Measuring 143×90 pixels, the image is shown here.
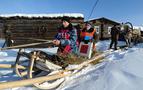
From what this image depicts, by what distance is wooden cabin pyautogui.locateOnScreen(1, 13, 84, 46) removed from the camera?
22.3 m

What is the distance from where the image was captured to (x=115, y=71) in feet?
18.5

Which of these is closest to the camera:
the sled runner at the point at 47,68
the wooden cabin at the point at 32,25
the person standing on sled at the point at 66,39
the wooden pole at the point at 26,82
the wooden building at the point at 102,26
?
the wooden pole at the point at 26,82

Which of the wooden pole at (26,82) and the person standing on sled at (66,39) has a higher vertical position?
the person standing on sled at (66,39)

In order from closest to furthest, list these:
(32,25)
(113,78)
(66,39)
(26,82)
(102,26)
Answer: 1. (26,82)
2. (113,78)
3. (66,39)
4. (32,25)
5. (102,26)

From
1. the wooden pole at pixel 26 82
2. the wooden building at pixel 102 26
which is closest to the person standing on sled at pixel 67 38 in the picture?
the wooden pole at pixel 26 82

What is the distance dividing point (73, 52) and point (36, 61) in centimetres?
142

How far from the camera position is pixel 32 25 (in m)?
22.6

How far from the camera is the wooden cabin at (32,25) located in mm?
22344

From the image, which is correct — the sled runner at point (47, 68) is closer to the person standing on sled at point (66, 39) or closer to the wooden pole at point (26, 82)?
the wooden pole at point (26, 82)

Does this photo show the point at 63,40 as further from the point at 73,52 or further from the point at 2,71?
the point at 2,71

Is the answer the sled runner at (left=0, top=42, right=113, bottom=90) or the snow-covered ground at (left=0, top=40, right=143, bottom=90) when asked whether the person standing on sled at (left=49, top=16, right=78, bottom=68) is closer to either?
the sled runner at (left=0, top=42, right=113, bottom=90)

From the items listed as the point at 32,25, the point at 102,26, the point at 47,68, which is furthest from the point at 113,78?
the point at 102,26

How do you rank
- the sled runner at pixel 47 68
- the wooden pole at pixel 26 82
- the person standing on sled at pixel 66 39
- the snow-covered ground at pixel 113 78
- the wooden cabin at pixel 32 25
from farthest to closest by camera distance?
1. the wooden cabin at pixel 32 25
2. the person standing on sled at pixel 66 39
3. the sled runner at pixel 47 68
4. the snow-covered ground at pixel 113 78
5. the wooden pole at pixel 26 82

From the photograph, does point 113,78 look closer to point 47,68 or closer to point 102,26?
point 47,68
